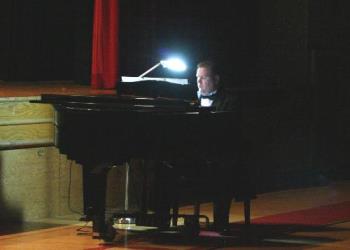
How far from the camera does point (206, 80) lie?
294 inches

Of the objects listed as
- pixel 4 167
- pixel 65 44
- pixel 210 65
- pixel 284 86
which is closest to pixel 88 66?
pixel 65 44

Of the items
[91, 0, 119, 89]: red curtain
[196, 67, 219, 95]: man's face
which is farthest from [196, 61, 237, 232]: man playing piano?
[91, 0, 119, 89]: red curtain

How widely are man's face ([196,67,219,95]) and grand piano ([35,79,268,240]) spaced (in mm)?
291

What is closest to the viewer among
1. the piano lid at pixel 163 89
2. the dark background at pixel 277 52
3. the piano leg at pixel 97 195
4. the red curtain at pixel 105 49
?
the piano leg at pixel 97 195

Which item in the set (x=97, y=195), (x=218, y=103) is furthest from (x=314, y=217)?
(x=97, y=195)

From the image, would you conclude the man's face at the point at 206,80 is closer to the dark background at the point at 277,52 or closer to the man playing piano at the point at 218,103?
the man playing piano at the point at 218,103

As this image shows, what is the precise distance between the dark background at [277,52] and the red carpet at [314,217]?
4.32 ft

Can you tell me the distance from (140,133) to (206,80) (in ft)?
2.26

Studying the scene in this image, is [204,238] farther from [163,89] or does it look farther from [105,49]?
[105,49]

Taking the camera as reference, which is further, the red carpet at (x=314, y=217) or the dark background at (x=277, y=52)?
the dark background at (x=277, y=52)

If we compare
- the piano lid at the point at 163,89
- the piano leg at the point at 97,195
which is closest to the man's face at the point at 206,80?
the piano lid at the point at 163,89

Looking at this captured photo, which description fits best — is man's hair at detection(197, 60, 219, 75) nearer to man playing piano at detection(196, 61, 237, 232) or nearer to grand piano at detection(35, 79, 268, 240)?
man playing piano at detection(196, 61, 237, 232)

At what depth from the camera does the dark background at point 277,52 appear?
10352 millimetres

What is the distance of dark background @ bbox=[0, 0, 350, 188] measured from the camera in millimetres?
10352
